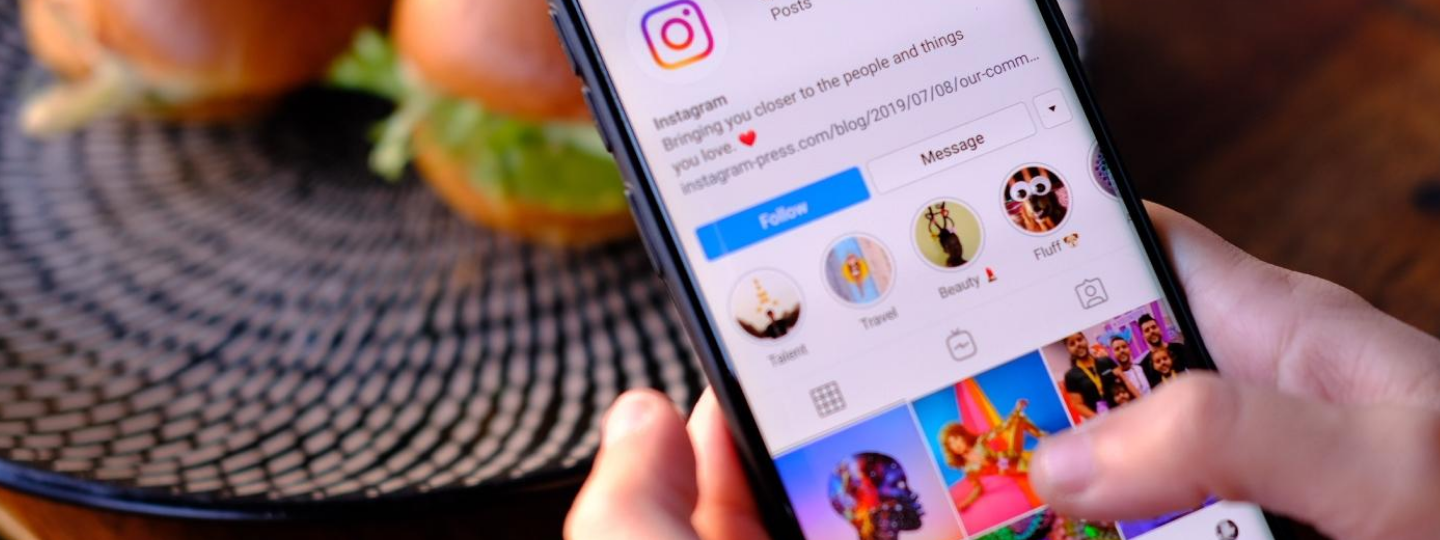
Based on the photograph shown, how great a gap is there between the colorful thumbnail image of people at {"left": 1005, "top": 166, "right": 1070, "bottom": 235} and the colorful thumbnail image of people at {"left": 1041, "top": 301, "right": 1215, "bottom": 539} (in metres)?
0.03

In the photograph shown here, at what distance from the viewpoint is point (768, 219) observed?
0.31 metres

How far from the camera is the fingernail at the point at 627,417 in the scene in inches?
13.3

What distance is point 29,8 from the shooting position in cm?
63

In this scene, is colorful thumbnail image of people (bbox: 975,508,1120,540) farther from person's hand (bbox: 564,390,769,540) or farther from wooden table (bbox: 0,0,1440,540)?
wooden table (bbox: 0,0,1440,540)

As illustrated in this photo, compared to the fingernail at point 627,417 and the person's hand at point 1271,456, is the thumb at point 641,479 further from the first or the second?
the person's hand at point 1271,456

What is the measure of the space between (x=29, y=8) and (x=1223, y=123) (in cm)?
67

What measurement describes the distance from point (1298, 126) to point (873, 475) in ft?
1.18

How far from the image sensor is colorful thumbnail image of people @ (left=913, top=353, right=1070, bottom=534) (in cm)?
31

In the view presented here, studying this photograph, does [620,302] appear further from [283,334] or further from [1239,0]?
[1239,0]

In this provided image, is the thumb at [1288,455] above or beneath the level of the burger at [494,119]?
beneath

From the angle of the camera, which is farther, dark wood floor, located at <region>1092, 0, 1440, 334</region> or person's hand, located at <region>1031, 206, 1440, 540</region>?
dark wood floor, located at <region>1092, 0, 1440, 334</region>

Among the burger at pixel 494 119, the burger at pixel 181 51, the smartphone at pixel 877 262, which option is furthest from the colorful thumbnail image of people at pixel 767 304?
the burger at pixel 181 51

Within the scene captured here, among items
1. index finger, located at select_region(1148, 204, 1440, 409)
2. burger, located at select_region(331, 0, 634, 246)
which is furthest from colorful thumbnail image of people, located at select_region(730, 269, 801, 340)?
burger, located at select_region(331, 0, 634, 246)

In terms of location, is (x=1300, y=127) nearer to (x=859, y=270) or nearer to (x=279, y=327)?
(x=859, y=270)
